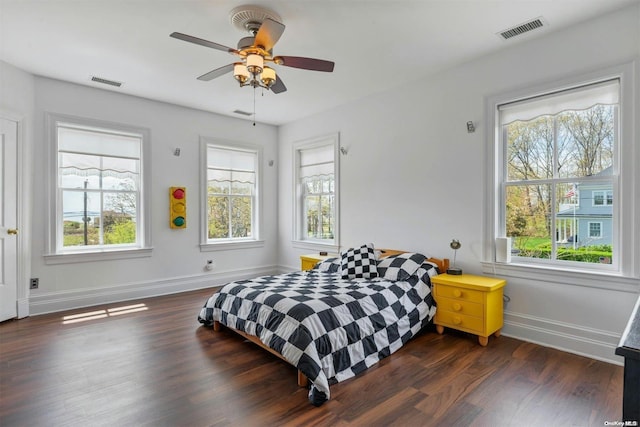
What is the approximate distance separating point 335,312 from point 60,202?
12.4ft

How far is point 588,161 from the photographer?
118 inches

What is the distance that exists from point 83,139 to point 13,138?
2.36 feet

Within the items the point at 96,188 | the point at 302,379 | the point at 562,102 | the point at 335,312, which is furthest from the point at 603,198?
the point at 96,188

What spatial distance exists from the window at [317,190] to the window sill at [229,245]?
74 centimetres

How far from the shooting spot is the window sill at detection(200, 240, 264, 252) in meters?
5.38

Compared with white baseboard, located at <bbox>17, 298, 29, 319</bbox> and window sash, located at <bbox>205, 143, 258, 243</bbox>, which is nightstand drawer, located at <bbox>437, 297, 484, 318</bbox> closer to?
window sash, located at <bbox>205, 143, 258, 243</bbox>

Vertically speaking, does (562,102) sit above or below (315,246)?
above

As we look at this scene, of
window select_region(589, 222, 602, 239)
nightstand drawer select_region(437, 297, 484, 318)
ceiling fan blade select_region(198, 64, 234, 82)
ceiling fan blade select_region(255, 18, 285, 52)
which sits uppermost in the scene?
ceiling fan blade select_region(255, 18, 285, 52)

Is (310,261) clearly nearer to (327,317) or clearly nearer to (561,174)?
(327,317)

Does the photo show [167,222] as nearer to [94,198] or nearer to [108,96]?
[94,198]

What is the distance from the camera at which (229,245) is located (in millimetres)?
5625

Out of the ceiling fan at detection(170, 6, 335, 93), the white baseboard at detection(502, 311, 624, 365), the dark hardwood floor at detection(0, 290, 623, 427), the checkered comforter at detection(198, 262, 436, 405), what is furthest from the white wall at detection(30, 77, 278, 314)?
the white baseboard at detection(502, 311, 624, 365)

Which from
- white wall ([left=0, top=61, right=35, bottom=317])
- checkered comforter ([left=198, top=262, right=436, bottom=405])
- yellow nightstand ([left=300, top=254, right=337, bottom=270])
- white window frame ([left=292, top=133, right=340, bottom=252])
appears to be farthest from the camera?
white window frame ([left=292, top=133, right=340, bottom=252])

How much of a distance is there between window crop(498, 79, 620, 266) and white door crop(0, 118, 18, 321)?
521cm
